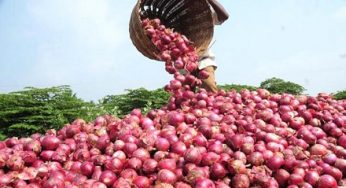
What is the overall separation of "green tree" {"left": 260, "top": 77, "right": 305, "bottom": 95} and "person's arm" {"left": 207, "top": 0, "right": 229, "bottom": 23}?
35.9 feet

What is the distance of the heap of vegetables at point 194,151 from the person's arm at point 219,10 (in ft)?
8.66

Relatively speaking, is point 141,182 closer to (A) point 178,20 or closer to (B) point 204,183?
(B) point 204,183

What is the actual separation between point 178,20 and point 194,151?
10.4 feet

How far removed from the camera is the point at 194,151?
216 cm

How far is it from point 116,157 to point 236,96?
1.39 metres

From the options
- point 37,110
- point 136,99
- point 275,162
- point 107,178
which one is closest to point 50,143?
point 107,178

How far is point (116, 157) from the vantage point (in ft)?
7.15

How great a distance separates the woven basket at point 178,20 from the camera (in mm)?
4281

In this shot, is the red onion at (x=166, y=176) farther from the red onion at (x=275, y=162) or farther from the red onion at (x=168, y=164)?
the red onion at (x=275, y=162)

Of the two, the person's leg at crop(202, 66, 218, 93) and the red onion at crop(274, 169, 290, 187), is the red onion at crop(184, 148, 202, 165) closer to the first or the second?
the red onion at crop(274, 169, 290, 187)

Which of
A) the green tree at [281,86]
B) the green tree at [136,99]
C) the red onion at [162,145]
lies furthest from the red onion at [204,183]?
the green tree at [281,86]

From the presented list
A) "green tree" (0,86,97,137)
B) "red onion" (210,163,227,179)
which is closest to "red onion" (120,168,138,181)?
"red onion" (210,163,227,179)

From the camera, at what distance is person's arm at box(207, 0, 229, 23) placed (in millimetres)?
5438

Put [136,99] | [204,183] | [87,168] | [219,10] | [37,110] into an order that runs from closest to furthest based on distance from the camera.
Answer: [204,183] < [87,168] < [219,10] < [37,110] < [136,99]
